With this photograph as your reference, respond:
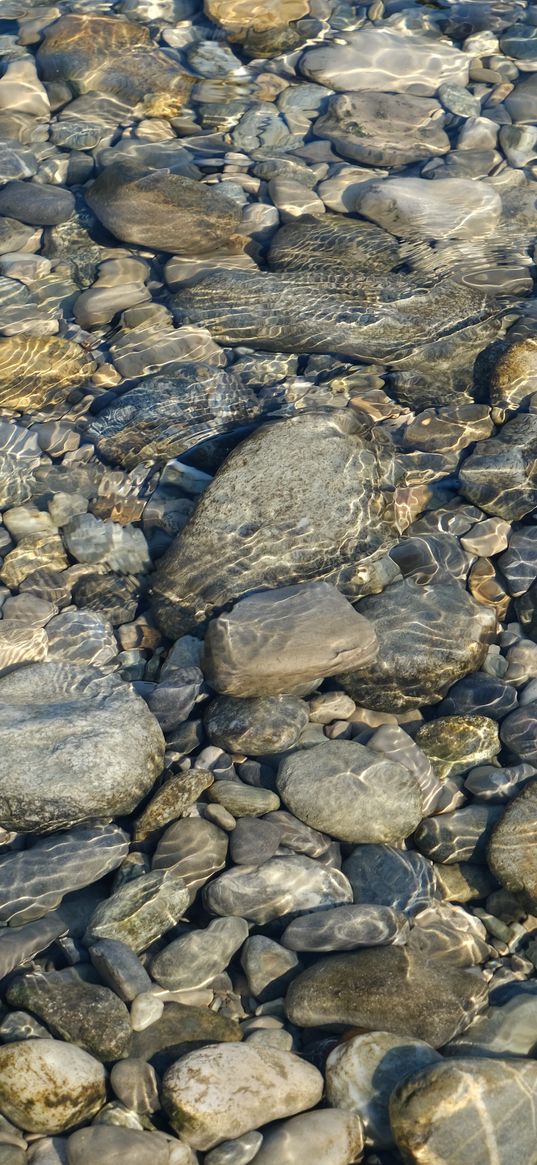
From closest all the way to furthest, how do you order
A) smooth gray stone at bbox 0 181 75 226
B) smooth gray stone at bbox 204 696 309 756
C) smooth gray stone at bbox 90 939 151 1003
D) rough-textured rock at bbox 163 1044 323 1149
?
rough-textured rock at bbox 163 1044 323 1149
smooth gray stone at bbox 90 939 151 1003
smooth gray stone at bbox 204 696 309 756
smooth gray stone at bbox 0 181 75 226

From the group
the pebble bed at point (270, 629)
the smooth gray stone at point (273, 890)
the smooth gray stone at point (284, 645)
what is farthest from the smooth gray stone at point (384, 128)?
the smooth gray stone at point (273, 890)

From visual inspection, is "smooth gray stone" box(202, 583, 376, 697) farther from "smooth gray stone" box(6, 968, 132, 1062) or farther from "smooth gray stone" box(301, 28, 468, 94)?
"smooth gray stone" box(301, 28, 468, 94)

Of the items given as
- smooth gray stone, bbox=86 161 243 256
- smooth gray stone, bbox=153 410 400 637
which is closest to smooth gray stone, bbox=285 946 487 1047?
smooth gray stone, bbox=153 410 400 637

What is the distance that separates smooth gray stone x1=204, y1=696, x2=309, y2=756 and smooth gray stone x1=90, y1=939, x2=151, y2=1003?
3.34 feet

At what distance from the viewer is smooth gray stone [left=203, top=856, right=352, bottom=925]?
3.91 m

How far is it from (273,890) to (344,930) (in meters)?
0.32

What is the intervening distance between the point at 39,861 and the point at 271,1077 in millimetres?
1245

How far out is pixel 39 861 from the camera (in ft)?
13.1

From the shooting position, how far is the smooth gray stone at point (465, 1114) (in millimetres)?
3105

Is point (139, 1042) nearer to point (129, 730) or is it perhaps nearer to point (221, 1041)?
point (221, 1041)

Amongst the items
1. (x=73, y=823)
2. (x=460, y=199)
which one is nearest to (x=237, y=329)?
(x=460, y=199)

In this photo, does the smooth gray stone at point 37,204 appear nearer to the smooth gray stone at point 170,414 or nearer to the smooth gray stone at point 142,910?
the smooth gray stone at point 170,414

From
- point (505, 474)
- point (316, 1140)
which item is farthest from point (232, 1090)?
point (505, 474)

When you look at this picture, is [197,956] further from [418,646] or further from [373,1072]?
[418,646]
